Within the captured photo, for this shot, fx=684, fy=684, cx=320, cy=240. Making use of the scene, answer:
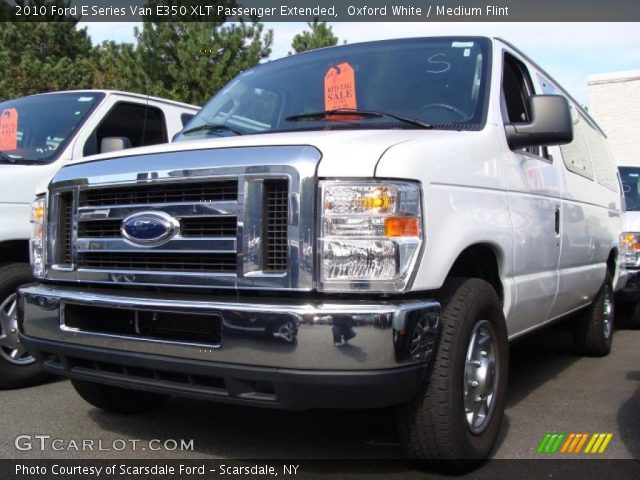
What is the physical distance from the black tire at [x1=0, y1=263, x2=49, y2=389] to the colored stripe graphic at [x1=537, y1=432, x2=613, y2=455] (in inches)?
124

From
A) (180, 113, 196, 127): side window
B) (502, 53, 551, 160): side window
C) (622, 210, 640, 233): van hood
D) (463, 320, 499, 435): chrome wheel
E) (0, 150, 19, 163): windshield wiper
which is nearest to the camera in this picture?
(463, 320, 499, 435): chrome wheel

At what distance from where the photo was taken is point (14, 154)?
479 centimetres

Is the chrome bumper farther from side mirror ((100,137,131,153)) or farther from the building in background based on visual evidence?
the building in background

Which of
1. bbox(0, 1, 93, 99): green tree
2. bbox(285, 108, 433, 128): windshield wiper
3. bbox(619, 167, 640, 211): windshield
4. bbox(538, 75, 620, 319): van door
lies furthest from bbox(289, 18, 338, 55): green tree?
bbox(285, 108, 433, 128): windshield wiper

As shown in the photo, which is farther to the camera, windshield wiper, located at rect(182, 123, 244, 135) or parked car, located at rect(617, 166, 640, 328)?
parked car, located at rect(617, 166, 640, 328)

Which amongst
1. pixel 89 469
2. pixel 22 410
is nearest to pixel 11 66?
pixel 22 410

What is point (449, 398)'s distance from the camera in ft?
9.09

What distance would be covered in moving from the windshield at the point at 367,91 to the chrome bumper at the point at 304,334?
109 cm

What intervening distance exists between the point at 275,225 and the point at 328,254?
0.24m

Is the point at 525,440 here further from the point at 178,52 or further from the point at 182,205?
the point at 178,52

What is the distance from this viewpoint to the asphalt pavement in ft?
11.0

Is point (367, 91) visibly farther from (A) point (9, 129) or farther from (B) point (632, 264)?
(B) point (632, 264)

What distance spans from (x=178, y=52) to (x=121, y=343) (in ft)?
37.0

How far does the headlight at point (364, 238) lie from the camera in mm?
2568
